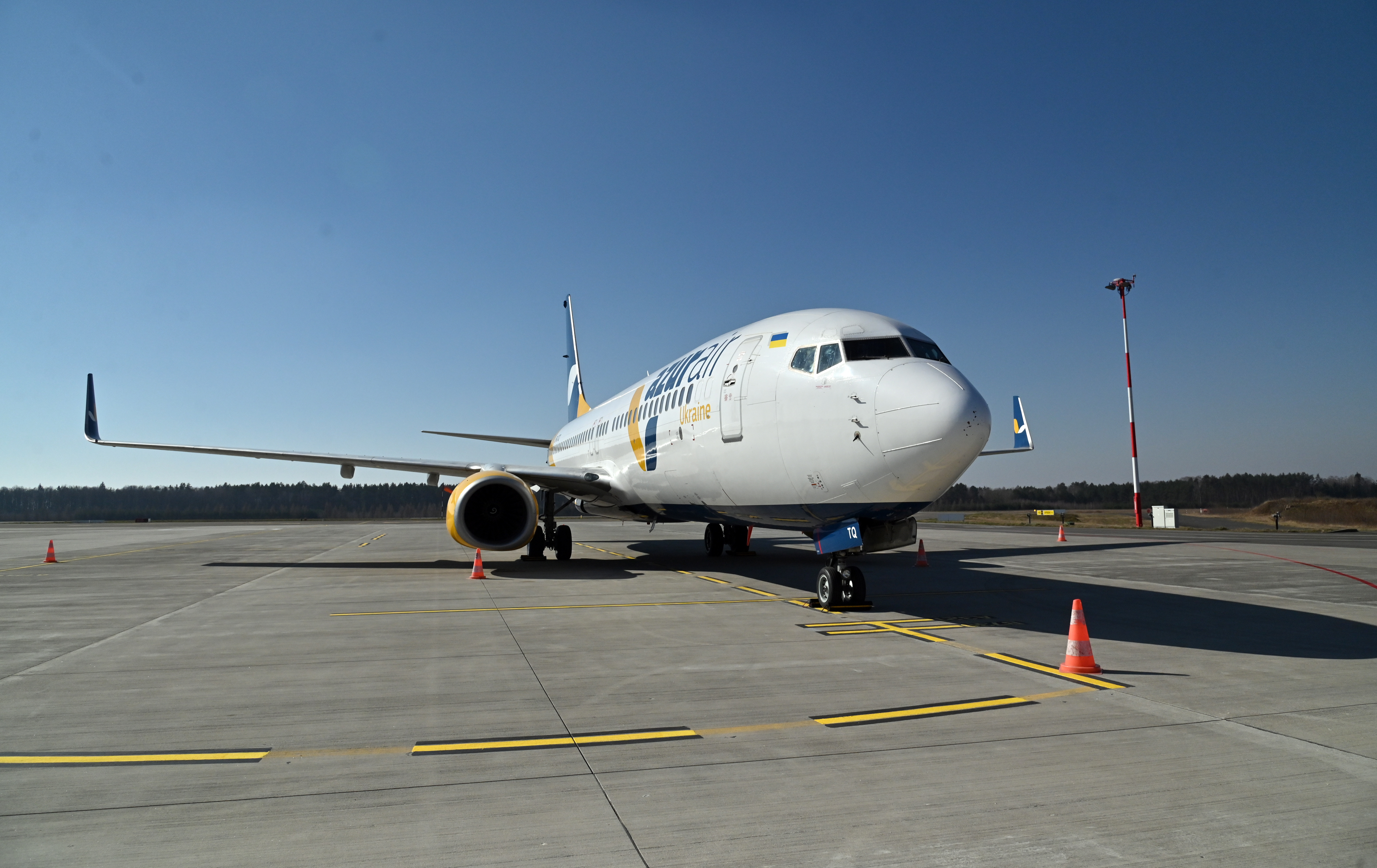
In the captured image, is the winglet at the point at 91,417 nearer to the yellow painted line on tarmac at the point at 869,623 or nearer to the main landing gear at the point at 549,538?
the main landing gear at the point at 549,538

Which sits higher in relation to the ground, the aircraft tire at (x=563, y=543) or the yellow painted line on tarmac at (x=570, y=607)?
the aircraft tire at (x=563, y=543)

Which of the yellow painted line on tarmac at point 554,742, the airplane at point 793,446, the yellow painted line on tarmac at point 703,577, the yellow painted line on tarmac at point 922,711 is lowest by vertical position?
the yellow painted line on tarmac at point 703,577

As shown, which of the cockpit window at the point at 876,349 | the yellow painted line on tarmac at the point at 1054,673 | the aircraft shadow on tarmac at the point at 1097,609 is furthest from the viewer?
the cockpit window at the point at 876,349

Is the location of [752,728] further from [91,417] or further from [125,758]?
[91,417]

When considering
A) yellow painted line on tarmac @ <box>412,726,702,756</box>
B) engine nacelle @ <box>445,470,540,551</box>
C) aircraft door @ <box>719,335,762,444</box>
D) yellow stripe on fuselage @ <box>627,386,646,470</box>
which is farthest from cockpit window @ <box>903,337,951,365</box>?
engine nacelle @ <box>445,470,540,551</box>

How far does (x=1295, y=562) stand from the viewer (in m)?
16.3

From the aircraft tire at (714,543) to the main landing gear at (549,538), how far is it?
3643mm

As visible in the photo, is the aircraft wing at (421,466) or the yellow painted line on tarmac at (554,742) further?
the aircraft wing at (421,466)

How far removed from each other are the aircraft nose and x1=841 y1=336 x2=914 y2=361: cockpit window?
541 mm

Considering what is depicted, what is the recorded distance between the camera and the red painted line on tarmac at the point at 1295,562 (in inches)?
508

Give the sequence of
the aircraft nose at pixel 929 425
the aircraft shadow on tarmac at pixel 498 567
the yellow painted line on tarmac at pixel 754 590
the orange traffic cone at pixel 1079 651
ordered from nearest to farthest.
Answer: the orange traffic cone at pixel 1079 651
the aircraft nose at pixel 929 425
the yellow painted line on tarmac at pixel 754 590
the aircraft shadow on tarmac at pixel 498 567

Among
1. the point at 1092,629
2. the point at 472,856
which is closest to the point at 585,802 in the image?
the point at 472,856

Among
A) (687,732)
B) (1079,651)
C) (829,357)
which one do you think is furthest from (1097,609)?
(687,732)

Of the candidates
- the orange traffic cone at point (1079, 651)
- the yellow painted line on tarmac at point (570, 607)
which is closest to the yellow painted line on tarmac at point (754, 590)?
the yellow painted line on tarmac at point (570, 607)
